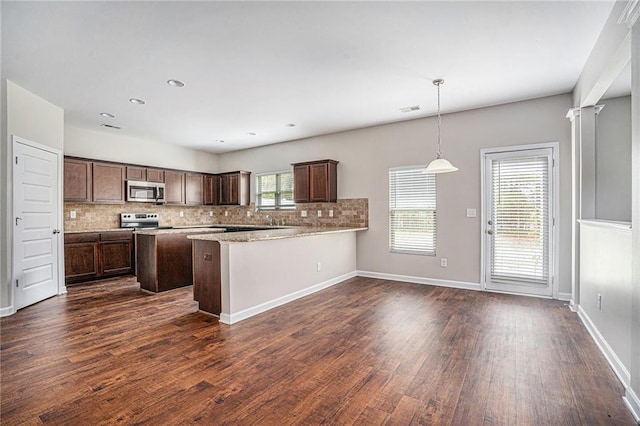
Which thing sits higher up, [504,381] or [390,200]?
[390,200]

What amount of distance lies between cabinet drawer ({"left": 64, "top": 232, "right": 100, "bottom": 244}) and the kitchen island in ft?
9.29

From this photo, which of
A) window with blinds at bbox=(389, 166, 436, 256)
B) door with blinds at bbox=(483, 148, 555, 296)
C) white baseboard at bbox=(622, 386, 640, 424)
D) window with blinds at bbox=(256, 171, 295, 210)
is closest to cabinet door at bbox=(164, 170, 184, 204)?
window with blinds at bbox=(256, 171, 295, 210)

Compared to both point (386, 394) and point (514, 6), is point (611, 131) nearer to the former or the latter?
point (514, 6)

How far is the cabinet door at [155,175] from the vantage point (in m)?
6.40

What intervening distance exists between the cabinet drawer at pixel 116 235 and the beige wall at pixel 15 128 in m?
1.82

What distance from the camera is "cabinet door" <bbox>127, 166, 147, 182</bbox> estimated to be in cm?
608

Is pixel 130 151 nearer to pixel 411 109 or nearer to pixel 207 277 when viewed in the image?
pixel 207 277

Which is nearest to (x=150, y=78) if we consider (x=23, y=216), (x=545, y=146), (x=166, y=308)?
(x=23, y=216)

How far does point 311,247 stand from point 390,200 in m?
1.73

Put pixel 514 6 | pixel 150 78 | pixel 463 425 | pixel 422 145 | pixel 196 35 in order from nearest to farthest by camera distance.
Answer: pixel 463 425 < pixel 514 6 < pixel 196 35 < pixel 150 78 < pixel 422 145

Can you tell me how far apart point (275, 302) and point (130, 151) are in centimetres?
471

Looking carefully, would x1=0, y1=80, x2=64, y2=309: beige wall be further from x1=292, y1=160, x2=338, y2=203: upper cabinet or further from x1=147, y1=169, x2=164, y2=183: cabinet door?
x1=292, y1=160, x2=338, y2=203: upper cabinet

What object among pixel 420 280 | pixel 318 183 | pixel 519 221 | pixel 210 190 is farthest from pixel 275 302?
pixel 210 190

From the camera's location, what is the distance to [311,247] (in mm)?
4609
